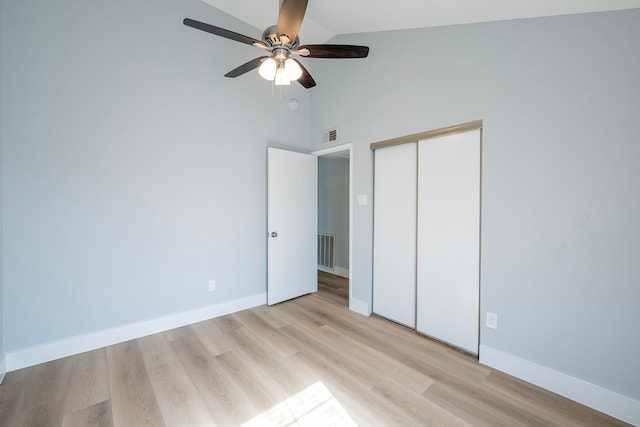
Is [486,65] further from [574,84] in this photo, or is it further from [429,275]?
[429,275]

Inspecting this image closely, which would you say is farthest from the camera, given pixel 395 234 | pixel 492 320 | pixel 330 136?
pixel 330 136

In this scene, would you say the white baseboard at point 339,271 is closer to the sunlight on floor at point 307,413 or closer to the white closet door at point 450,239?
the white closet door at point 450,239

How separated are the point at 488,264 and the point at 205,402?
2304 millimetres

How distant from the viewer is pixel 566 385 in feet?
5.78

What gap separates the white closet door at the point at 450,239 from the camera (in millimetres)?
2244

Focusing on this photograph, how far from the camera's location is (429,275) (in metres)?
2.56

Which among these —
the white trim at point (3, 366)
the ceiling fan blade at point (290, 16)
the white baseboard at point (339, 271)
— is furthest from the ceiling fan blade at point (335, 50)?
the white baseboard at point (339, 271)

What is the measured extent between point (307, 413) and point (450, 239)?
179cm

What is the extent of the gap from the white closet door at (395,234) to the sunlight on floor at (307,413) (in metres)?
1.35

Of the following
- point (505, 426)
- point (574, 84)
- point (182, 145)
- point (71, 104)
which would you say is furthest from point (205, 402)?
point (574, 84)

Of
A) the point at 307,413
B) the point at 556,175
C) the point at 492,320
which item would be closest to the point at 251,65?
the point at 556,175

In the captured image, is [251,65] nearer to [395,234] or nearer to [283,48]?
[283,48]

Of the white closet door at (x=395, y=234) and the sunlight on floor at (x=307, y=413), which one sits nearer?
the sunlight on floor at (x=307, y=413)

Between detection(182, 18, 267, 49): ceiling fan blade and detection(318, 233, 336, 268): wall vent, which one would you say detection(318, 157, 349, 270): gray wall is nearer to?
detection(318, 233, 336, 268): wall vent
